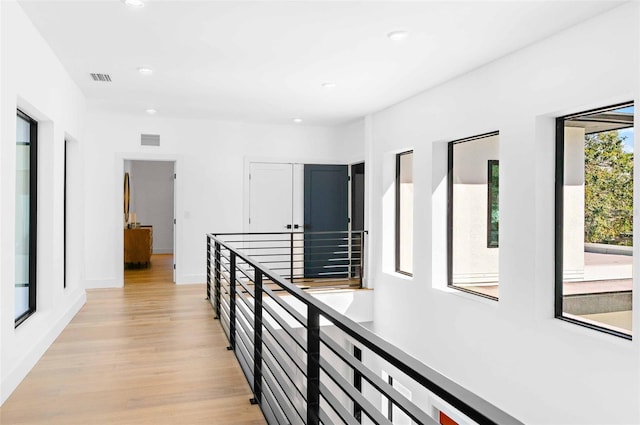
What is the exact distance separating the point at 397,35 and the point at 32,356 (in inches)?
147

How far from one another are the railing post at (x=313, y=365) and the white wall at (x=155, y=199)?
11.1 meters

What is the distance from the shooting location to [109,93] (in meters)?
6.13

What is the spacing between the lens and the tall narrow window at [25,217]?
13.1 feet

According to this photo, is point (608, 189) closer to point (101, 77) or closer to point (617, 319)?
point (617, 319)

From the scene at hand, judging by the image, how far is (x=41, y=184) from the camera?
4.46 m

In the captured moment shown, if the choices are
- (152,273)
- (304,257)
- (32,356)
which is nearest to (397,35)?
(32,356)

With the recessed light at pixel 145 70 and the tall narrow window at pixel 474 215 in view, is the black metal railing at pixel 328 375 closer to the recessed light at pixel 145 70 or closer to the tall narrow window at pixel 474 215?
the recessed light at pixel 145 70

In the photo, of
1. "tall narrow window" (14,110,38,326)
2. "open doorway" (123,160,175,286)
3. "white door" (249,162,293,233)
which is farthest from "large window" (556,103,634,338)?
"open doorway" (123,160,175,286)

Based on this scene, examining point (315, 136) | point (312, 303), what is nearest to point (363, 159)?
point (315, 136)

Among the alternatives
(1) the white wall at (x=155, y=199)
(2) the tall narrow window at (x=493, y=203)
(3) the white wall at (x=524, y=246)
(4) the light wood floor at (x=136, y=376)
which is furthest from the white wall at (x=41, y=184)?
(1) the white wall at (x=155, y=199)

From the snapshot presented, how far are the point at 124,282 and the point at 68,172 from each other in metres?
2.54

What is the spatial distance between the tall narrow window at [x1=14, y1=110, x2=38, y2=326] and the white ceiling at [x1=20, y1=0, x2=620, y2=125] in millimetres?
831

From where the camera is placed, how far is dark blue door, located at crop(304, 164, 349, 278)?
8180 millimetres

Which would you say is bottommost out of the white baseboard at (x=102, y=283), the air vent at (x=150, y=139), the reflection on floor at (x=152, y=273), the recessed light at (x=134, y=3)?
the reflection on floor at (x=152, y=273)
